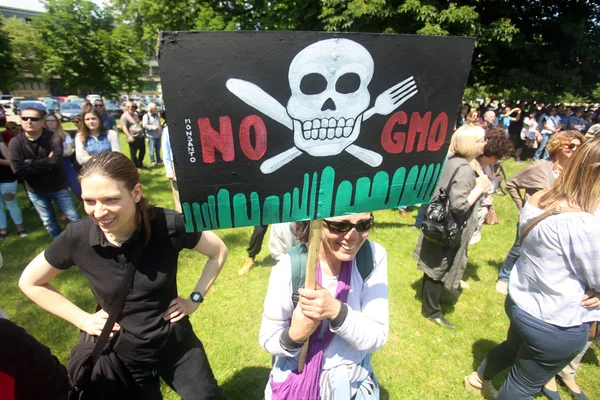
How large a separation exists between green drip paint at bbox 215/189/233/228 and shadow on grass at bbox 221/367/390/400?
2158 millimetres

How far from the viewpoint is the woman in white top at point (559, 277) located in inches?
68.6

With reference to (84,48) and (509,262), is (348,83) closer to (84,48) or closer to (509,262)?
(509,262)

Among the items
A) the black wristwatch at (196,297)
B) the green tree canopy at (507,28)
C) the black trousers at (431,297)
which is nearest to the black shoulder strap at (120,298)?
the black wristwatch at (196,297)

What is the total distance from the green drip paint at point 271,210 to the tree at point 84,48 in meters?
23.9

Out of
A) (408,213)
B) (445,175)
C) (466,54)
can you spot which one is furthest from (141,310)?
(408,213)

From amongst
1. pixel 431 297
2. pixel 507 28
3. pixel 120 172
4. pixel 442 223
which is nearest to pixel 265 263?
pixel 431 297

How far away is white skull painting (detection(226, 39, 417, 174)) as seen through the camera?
1.09 metres

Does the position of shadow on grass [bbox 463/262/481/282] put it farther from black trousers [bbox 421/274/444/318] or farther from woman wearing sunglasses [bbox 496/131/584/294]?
black trousers [bbox 421/274/444/318]

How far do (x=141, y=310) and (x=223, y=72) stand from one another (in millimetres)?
1371

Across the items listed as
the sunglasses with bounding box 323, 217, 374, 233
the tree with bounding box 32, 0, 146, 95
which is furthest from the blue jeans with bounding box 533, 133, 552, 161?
the tree with bounding box 32, 0, 146, 95

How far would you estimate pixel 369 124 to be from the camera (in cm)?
124

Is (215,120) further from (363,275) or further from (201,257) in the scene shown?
(201,257)

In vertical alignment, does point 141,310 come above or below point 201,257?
above

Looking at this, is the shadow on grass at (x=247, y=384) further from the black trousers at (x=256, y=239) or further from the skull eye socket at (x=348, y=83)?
the skull eye socket at (x=348, y=83)
